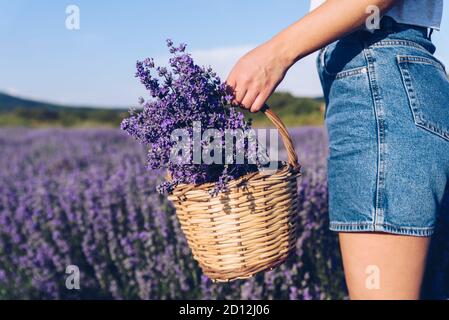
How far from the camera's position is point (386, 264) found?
132cm

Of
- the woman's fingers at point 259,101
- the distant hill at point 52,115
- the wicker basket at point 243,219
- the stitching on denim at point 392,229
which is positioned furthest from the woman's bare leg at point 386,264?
the distant hill at point 52,115

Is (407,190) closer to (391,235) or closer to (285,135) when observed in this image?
(391,235)

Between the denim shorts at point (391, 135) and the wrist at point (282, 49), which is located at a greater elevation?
the wrist at point (282, 49)

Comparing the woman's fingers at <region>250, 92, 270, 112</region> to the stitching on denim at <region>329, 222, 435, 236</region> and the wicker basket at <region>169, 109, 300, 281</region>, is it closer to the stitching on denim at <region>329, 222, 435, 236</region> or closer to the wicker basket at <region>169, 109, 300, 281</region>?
the wicker basket at <region>169, 109, 300, 281</region>

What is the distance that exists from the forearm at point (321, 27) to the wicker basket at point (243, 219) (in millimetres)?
220

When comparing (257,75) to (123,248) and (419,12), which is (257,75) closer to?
(419,12)

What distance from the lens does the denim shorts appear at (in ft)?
4.21

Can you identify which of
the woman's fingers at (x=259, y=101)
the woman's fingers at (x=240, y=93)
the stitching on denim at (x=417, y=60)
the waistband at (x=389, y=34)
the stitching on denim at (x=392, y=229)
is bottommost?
the stitching on denim at (x=392, y=229)

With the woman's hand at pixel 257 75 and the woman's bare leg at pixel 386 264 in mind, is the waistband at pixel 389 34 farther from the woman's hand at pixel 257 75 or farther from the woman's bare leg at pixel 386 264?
the woman's bare leg at pixel 386 264

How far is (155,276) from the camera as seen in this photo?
9.83 feet

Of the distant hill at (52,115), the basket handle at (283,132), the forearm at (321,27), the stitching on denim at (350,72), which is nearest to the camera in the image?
the forearm at (321,27)

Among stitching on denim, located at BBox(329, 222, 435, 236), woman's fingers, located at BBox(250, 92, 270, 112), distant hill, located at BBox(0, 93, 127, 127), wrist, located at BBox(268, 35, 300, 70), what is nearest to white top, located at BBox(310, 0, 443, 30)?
wrist, located at BBox(268, 35, 300, 70)

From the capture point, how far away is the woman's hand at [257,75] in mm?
1324

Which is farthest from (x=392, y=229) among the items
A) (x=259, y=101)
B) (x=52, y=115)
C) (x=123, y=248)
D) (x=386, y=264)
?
(x=52, y=115)
